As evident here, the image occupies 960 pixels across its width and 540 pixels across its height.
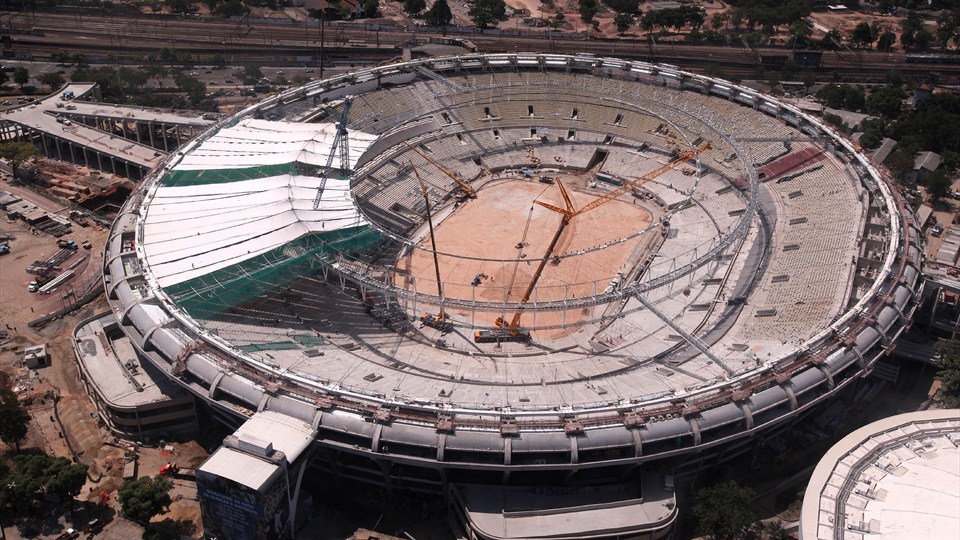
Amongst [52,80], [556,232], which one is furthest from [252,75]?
[556,232]

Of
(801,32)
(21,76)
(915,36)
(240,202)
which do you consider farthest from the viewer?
(915,36)

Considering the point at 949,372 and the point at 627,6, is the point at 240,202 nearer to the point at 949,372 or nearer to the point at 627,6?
the point at 949,372

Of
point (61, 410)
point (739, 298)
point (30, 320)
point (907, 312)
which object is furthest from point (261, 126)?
point (907, 312)

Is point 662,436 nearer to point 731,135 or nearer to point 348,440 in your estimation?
point 348,440

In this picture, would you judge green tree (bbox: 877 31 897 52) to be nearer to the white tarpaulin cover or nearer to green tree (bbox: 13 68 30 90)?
the white tarpaulin cover

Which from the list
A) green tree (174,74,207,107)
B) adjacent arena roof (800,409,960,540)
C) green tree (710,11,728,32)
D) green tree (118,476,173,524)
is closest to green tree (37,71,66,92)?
green tree (174,74,207,107)
